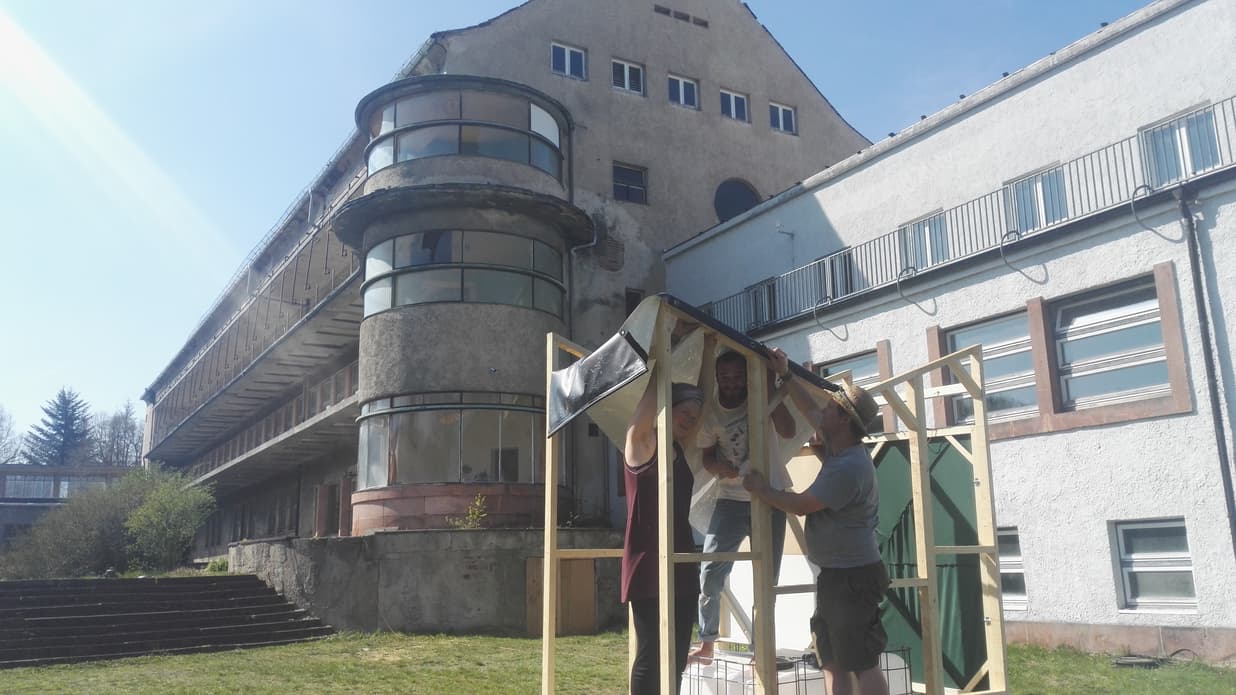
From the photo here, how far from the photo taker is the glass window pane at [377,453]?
1989cm

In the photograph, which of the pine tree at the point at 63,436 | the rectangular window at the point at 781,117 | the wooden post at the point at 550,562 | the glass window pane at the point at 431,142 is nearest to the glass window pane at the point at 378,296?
the glass window pane at the point at 431,142

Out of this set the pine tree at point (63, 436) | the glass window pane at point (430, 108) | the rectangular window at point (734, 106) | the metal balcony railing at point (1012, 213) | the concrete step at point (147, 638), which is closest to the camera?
the metal balcony railing at point (1012, 213)

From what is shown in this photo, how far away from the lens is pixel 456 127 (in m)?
20.9

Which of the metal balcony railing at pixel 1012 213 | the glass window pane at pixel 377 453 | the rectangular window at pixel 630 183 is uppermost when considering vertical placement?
the rectangular window at pixel 630 183

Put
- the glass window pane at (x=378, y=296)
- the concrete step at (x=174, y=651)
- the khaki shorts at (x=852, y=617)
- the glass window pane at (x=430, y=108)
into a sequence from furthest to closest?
the glass window pane at (x=430, y=108) → the glass window pane at (x=378, y=296) → the concrete step at (x=174, y=651) → the khaki shorts at (x=852, y=617)

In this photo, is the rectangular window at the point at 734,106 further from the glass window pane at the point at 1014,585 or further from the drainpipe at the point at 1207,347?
the glass window pane at the point at 1014,585

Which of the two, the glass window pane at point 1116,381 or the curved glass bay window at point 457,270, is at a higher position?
the curved glass bay window at point 457,270

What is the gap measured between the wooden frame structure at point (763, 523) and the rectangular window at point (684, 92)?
818 inches

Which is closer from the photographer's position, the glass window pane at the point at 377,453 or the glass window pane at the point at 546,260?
the glass window pane at the point at 377,453

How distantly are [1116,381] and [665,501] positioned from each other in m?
11.2

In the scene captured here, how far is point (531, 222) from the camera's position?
21.2m

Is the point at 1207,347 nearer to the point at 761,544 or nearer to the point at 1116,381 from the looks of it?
the point at 1116,381

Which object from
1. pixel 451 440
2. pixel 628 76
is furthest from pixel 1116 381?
pixel 628 76

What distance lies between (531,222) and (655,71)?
8256 mm
